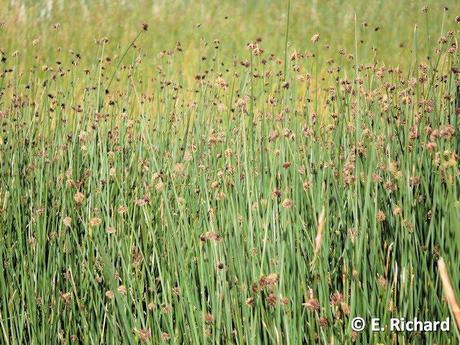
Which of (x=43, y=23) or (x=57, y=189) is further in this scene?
(x=43, y=23)

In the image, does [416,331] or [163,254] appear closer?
[416,331]

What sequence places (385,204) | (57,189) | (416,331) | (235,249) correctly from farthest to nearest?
(57,189) → (385,204) → (235,249) → (416,331)

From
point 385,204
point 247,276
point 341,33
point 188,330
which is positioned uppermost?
point 341,33

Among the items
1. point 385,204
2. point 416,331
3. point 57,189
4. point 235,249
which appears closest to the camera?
point 416,331

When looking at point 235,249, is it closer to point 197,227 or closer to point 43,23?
point 197,227

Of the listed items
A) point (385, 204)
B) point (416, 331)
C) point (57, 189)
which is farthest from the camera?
point (57, 189)

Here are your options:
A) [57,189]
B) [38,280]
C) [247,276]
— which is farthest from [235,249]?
[57,189]

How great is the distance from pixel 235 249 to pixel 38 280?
86 centimetres

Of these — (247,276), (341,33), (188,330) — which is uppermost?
(341,33)

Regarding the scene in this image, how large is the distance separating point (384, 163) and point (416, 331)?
74cm

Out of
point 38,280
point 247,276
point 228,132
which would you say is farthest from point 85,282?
point 228,132

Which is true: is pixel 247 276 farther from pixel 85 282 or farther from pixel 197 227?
pixel 85 282

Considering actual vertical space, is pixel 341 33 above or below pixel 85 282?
above

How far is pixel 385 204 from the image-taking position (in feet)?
7.57
